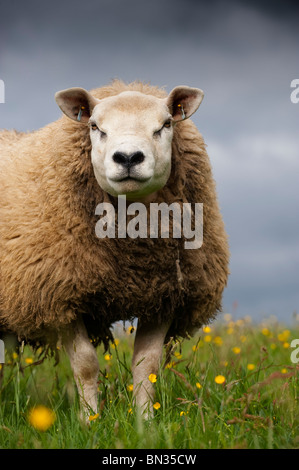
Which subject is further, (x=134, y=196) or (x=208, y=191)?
(x=208, y=191)

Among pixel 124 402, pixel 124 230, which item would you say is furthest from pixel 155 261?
→ pixel 124 402

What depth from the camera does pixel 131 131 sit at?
3732 mm

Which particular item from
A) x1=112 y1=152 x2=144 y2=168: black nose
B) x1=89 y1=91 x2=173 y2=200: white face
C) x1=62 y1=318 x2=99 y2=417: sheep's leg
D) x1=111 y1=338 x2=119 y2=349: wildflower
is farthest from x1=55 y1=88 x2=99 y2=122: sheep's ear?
x1=111 y1=338 x2=119 y2=349: wildflower

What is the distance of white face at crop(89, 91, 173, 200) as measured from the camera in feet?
11.8

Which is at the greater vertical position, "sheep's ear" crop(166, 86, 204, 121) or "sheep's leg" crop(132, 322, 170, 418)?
"sheep's ear" crop(166, 86, 204, 121)

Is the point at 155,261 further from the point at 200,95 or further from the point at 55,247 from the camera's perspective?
the point at 200,95

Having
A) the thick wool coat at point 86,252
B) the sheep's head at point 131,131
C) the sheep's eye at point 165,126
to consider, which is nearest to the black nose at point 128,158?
the sheep's head at point 131,131

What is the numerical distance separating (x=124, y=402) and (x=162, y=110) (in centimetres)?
189

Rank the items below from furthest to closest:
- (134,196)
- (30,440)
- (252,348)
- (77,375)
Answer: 1. (252,348)
2. (77,375)
3. (134,196)
4. (30,440)

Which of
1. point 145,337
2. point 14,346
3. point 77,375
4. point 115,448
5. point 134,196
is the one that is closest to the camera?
point 115,448

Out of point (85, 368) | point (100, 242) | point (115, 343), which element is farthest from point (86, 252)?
point (115, 343)

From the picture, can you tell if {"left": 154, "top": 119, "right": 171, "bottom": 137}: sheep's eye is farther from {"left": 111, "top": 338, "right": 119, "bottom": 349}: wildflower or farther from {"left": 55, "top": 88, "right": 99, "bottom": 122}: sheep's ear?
{"left": 111, "top": 338, "right": 119, "bottom": 349}: wildflower

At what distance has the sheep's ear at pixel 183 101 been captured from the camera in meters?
4.14

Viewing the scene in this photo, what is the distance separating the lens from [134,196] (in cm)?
393
